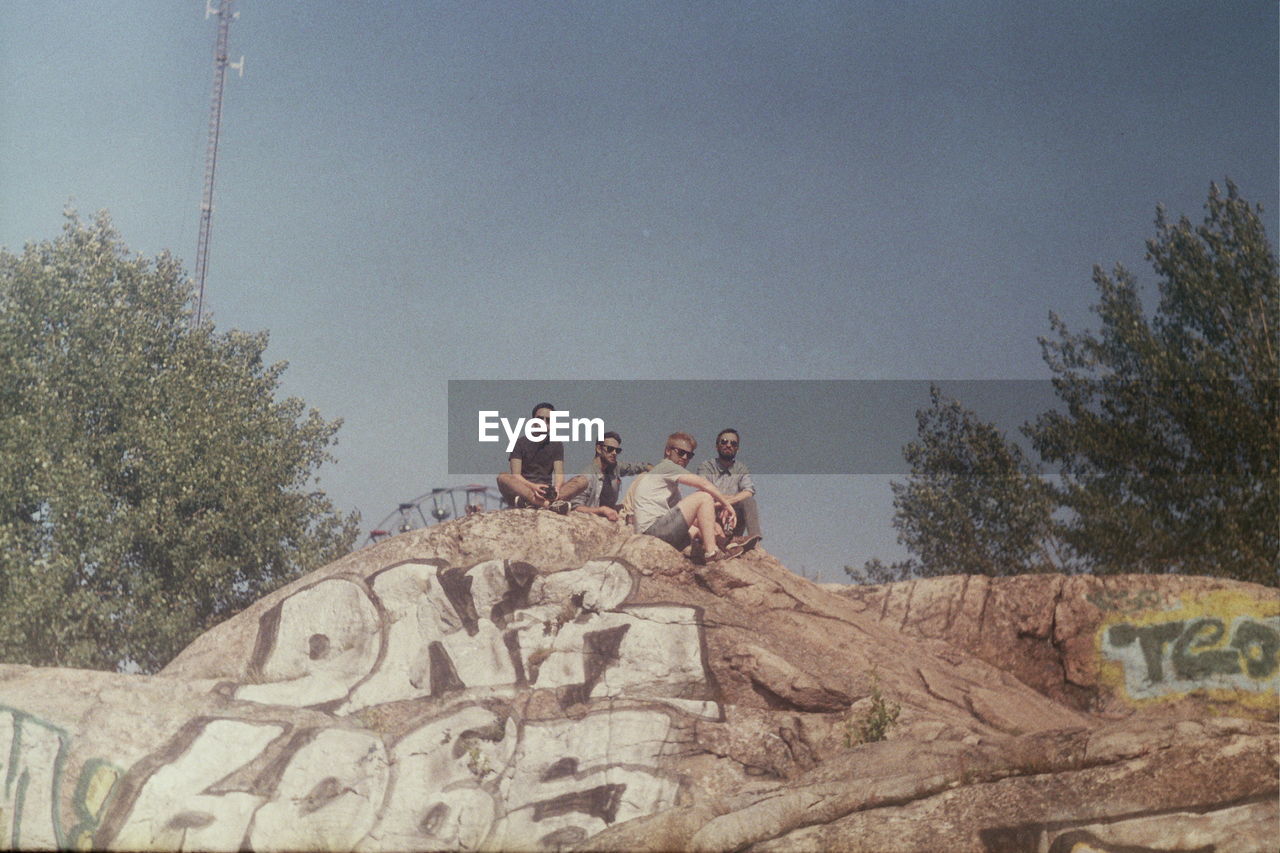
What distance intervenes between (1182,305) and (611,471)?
17482 millimetres

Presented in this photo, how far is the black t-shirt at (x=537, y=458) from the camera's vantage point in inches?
623

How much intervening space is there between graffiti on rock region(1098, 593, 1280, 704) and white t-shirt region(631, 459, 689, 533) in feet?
21.8

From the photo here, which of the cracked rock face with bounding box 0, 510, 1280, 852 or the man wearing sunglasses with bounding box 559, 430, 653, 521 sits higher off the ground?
the man wearing sunglasses with bounding box 559, 430, 653, 521

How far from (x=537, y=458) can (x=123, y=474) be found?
44.1ft

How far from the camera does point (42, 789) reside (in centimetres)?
1248

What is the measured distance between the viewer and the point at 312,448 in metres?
29.7

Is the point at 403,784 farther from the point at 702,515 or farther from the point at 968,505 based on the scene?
the point at 968,505

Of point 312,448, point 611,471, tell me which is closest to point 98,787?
point 611,471

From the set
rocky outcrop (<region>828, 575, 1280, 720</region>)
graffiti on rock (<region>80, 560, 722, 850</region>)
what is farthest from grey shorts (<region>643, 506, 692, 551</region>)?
rocky outcrop (<region>828, 575, 1280, 720</region>)

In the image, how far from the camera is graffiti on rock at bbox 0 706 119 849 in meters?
12.3

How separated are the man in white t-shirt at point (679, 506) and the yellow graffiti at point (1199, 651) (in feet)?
19.2

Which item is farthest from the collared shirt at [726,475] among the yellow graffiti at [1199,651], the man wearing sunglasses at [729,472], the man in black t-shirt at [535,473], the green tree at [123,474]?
the green tree at [123,474]

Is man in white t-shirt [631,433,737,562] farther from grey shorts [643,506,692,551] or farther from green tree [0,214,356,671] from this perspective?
green tree [0,214,356,671]

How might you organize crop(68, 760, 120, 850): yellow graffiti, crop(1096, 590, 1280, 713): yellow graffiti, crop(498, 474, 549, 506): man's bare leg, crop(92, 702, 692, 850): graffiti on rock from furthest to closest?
crop(498, 474, 549, 506): man's bare leg < crop(1096, 590, 1280, 713): yellow graffiti < crop(92, 702, 692, 850): graffiti on rock < crop(68, 760, 120, 850): yellow graffiti
